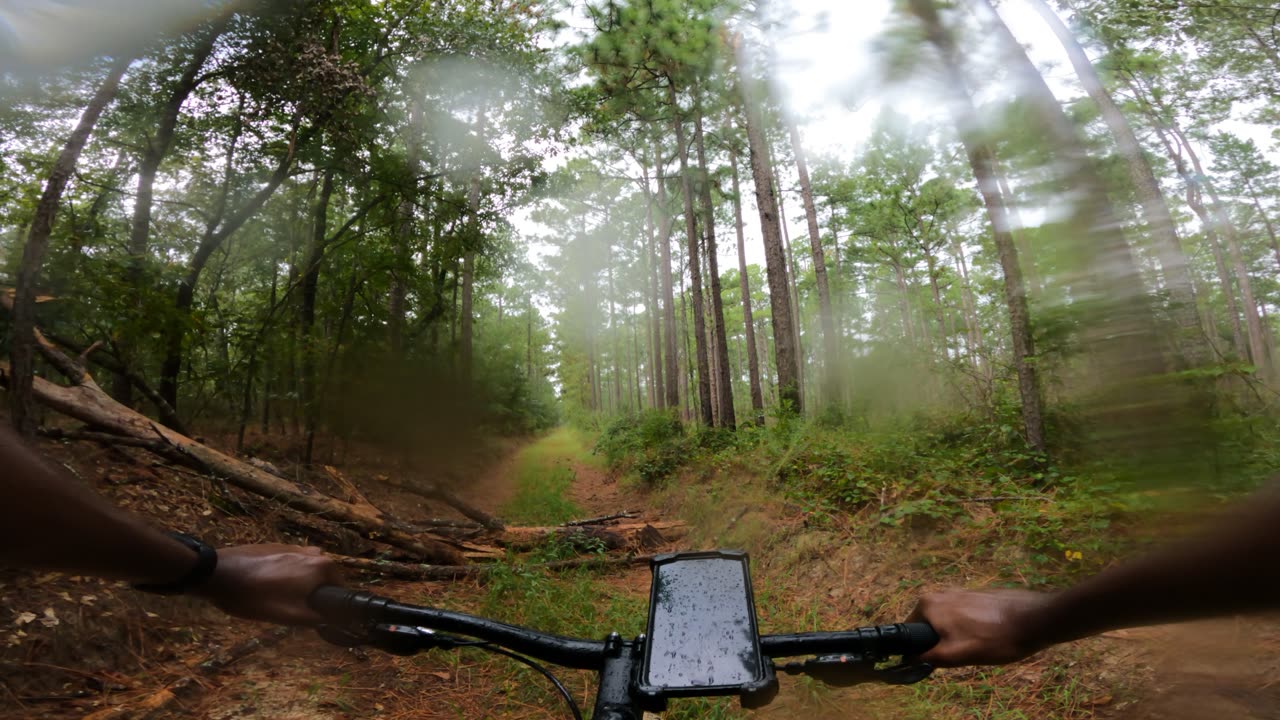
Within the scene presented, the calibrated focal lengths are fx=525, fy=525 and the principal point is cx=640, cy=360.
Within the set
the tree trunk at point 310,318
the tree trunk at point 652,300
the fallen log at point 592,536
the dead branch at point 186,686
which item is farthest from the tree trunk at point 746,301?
the dead branch at point 186,686

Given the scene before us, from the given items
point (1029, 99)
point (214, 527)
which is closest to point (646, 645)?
point (1029, 99)

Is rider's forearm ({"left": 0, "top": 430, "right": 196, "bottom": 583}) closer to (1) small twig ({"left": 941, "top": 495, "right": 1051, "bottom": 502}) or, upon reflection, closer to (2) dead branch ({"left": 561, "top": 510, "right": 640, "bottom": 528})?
(1) small twig ({"left": 941, "top": 495, "right": 1051, "bottom": 502})

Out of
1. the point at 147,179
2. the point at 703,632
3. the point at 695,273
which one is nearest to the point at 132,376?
the point at 147,179

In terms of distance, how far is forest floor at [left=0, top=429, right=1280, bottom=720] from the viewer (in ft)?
7.55

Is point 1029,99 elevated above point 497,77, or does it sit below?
below

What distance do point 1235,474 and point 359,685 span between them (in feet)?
12.7

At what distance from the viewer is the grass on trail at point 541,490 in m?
8.48

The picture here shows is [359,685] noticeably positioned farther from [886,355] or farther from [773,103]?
[886,355]

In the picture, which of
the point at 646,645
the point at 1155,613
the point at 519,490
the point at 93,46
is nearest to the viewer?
the point at 1155,613

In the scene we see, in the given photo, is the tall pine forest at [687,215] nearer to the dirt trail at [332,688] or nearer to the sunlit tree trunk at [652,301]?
the dirt trail at [332,688]

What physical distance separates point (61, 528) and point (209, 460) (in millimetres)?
5187

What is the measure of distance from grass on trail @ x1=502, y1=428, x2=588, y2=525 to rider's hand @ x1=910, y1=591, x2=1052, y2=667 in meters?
7.42

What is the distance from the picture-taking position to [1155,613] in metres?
0.55

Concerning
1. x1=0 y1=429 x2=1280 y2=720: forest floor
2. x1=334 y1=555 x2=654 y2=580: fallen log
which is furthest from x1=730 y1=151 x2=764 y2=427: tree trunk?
x1=0 y1=429 x2=1280 y2=720: forest floor
